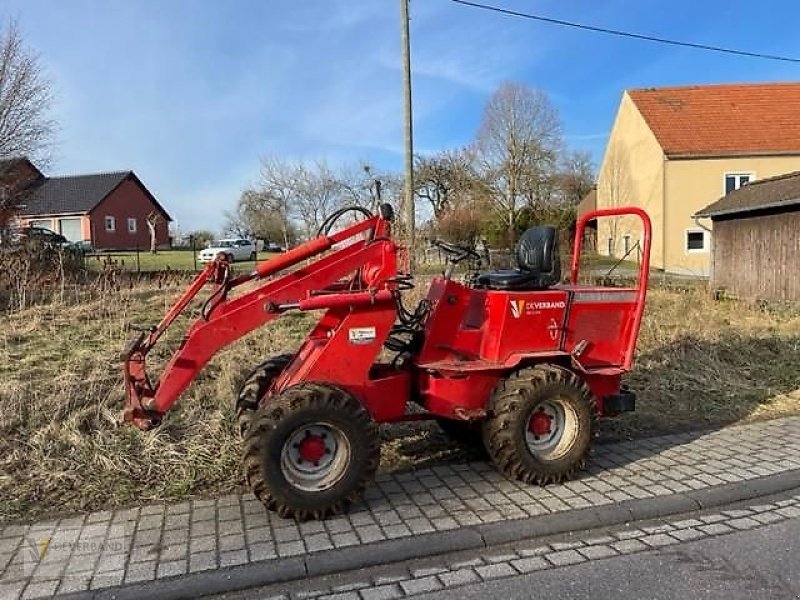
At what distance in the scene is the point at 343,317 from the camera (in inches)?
165

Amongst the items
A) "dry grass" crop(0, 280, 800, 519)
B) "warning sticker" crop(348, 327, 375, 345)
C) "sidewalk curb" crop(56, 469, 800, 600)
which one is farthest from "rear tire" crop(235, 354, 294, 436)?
"sidewalk curb" crop(56, 469, 800, 600)

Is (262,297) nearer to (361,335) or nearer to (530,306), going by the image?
(361,335)

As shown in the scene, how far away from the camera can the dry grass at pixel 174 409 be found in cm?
449

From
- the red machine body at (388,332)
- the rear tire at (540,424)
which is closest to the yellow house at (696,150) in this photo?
the red machine body at (388,332)

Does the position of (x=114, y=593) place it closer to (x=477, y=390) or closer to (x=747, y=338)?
(x=477, y=390)

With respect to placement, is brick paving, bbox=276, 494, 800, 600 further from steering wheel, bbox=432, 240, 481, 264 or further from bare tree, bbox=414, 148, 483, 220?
bare tree, bbox=414, 148, 483, 220

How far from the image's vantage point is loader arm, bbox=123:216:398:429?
397 cm

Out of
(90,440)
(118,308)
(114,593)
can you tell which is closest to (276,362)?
(90,440)

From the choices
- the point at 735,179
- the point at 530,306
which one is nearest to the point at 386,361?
the point at 530,306

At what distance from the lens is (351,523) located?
3.91m

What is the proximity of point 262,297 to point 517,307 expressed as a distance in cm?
169

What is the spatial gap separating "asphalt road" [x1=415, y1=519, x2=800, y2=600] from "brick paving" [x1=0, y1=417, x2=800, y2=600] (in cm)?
13

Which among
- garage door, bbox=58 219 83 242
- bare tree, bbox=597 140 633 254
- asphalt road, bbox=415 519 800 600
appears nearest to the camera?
asphalt road, bbox=415 519 800 600

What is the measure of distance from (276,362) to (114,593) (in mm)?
1853
